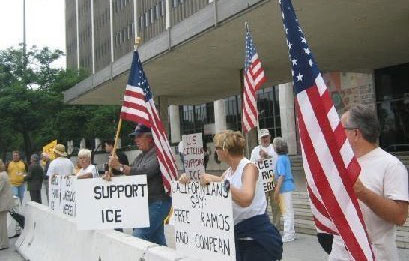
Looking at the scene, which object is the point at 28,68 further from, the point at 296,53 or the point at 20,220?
the point at 296,53

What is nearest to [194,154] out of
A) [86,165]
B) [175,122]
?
[86,165]

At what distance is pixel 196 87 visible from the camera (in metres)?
24.8

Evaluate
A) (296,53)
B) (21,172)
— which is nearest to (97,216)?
(296,53)

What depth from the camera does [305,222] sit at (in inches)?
405

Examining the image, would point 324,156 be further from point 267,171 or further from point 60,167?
point 60,167

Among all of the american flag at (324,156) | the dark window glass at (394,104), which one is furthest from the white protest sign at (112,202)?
the dark window glass at (394,104)

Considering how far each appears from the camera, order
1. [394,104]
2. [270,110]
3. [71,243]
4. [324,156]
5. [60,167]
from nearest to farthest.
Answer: [324,156] → [71,243] → [60,167] → [394,104] → [270,110]

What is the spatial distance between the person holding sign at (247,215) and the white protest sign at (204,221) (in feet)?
0.53

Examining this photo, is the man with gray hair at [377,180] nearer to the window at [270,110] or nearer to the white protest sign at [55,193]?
the white protest sign at [55,193]

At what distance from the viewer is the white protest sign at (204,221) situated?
144 inches

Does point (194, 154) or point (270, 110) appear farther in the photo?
point (270, 110)

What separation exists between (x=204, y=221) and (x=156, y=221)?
2.08m

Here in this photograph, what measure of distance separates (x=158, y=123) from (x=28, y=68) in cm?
3729

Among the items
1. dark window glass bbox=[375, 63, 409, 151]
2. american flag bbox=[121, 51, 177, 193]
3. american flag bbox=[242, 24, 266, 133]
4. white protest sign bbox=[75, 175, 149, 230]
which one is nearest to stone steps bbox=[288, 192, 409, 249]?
american flag bbox=[242, 24, 266, 133]
